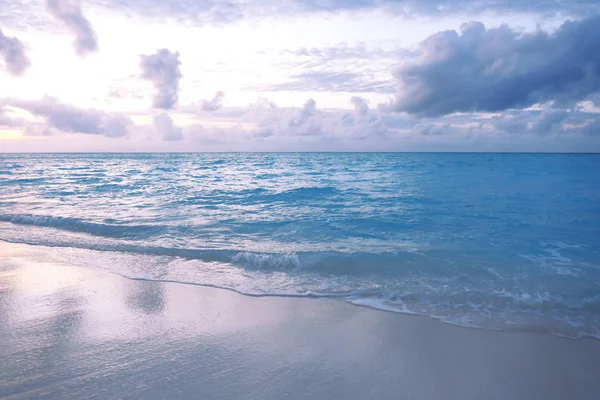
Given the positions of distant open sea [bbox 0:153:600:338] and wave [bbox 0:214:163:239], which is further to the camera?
wave [bbox 0:214:163:239]

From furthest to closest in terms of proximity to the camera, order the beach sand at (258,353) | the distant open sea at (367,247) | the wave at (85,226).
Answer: the wave at (85,226)
the distant open sea at (367,247)
the beach sand at (258,353)

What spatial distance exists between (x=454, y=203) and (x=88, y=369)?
21.0 meters

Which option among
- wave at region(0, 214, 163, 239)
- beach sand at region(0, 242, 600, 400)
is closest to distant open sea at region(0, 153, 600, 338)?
wave at region(0, 214, 163, 239)

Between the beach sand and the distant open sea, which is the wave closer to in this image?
the distant open sea

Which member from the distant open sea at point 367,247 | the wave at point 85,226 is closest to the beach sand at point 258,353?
the distant open sea at point 367,247

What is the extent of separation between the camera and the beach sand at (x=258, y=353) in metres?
4.31

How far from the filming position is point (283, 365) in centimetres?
480

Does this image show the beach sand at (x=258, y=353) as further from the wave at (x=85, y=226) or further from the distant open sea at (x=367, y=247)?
the wave at (x=85, y=226)

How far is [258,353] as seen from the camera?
5.09m

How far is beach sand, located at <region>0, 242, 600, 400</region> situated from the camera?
4309mm

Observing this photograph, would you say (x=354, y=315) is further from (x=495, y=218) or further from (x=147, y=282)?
(x=495, y=218)

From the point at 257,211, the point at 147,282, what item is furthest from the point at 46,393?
the point at 257,211

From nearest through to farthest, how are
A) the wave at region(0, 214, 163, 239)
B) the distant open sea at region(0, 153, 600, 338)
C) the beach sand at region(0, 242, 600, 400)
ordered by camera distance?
the beach sand at region(0, 242, 600, 400), the distant open sea at region(0, 153, 600, 338), the wave at region(0, 214, 163, 239)

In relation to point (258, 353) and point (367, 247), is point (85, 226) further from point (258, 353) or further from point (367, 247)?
point (258, 353)
